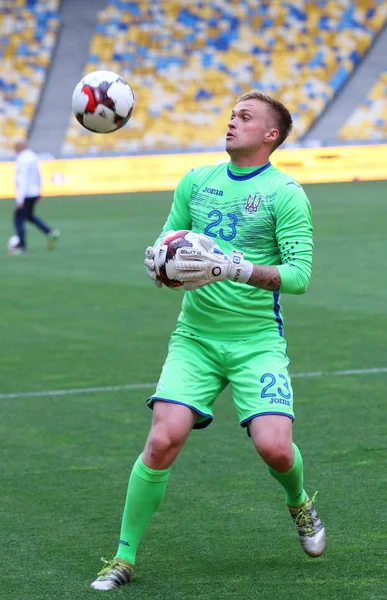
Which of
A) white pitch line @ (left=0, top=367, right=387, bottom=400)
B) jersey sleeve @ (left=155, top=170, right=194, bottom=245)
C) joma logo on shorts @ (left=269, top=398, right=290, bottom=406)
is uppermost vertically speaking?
jersey sleeve @ (left=155, top=170, right=194, bottom=245)

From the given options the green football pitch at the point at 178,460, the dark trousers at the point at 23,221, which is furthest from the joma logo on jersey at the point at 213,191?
the dark trousers at the point at 23,221

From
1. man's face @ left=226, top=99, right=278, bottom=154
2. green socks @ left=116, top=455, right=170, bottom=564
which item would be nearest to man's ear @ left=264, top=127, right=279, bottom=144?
man's face @ left=226, top=99, right=278, bottom=154

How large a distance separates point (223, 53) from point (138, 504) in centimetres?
3717

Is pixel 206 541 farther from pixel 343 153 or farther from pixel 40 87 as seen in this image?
pixel 40 87

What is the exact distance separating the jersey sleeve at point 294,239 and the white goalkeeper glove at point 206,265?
8.4 inches

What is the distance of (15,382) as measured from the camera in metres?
9.52

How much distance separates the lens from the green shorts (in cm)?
500

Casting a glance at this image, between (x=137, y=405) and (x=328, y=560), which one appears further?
(x=137, y=405)

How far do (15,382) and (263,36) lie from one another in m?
33.3

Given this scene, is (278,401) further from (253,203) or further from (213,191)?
(213,191)

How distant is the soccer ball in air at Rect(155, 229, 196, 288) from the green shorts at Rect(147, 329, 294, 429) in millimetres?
435

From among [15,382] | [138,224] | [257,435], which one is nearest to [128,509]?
[257,435]

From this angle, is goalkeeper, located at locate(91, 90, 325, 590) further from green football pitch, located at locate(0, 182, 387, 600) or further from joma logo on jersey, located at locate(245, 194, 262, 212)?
green football pitch, located at locate(0, 182, 387, 600)

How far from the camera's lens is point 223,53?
40.8 m
